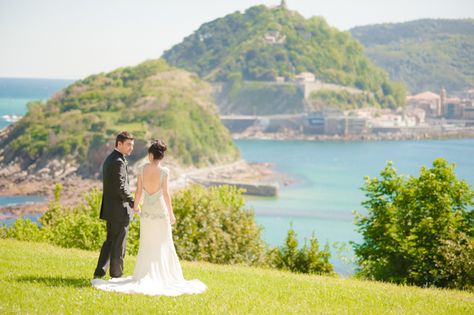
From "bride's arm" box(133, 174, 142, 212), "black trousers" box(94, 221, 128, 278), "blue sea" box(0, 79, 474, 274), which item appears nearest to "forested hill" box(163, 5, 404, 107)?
"blue sea" box(0, 79, 474, 274)

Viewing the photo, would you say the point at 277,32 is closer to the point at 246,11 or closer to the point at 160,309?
the point at 246,11

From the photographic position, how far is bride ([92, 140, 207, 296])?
5.93 metres

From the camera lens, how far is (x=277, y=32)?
133 metres

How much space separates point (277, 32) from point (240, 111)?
1064 inches

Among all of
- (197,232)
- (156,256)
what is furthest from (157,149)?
(197,232)

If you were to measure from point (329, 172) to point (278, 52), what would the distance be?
60673 millimetres

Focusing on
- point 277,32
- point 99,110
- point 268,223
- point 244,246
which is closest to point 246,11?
point 277,32

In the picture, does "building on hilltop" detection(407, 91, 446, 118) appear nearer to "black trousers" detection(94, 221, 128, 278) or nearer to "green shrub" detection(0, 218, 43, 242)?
"green shrub" detection(0, 218, 43, 242)

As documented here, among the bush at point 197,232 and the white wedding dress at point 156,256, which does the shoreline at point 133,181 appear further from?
the white wedding dress at point 156,256

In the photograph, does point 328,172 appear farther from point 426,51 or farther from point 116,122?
point 426,51

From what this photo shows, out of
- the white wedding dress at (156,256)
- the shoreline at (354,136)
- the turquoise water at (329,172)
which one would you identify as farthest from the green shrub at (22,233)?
the shoreline at (354,136)

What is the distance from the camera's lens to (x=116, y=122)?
71.2 m

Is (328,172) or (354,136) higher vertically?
(354,136)

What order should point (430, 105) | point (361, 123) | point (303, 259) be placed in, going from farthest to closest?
point (430, 105), point (361, 123), point (303, 259)
